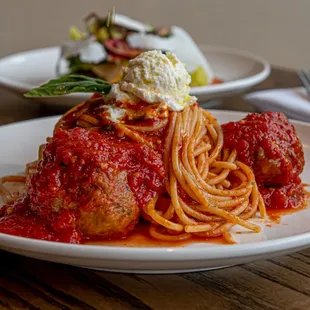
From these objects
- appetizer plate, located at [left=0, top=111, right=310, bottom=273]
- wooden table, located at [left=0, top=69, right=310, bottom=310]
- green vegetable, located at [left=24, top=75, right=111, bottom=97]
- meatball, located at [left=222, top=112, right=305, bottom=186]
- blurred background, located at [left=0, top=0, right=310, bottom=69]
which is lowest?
blurred background, located at [left=0, top=0, right=310, bottom=69]

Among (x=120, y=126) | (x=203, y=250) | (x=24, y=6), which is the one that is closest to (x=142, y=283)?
(x=203, y=250)

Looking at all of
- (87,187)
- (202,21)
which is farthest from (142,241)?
(202,21)

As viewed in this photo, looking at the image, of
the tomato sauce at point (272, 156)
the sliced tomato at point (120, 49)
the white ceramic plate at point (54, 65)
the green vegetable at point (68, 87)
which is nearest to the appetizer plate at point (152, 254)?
the tomato sauce at point (272, 156)

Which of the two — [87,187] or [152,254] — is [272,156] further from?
[152,254]

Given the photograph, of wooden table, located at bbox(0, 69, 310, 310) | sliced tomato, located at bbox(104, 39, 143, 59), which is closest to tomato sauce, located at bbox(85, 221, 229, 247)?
wooden table, located at bbox(0, 69, 310, 310)

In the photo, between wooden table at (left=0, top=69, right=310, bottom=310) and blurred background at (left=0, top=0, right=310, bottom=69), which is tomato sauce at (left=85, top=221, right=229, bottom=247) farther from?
blurred background at (left=0, top=0, right=310, bottom=69)
